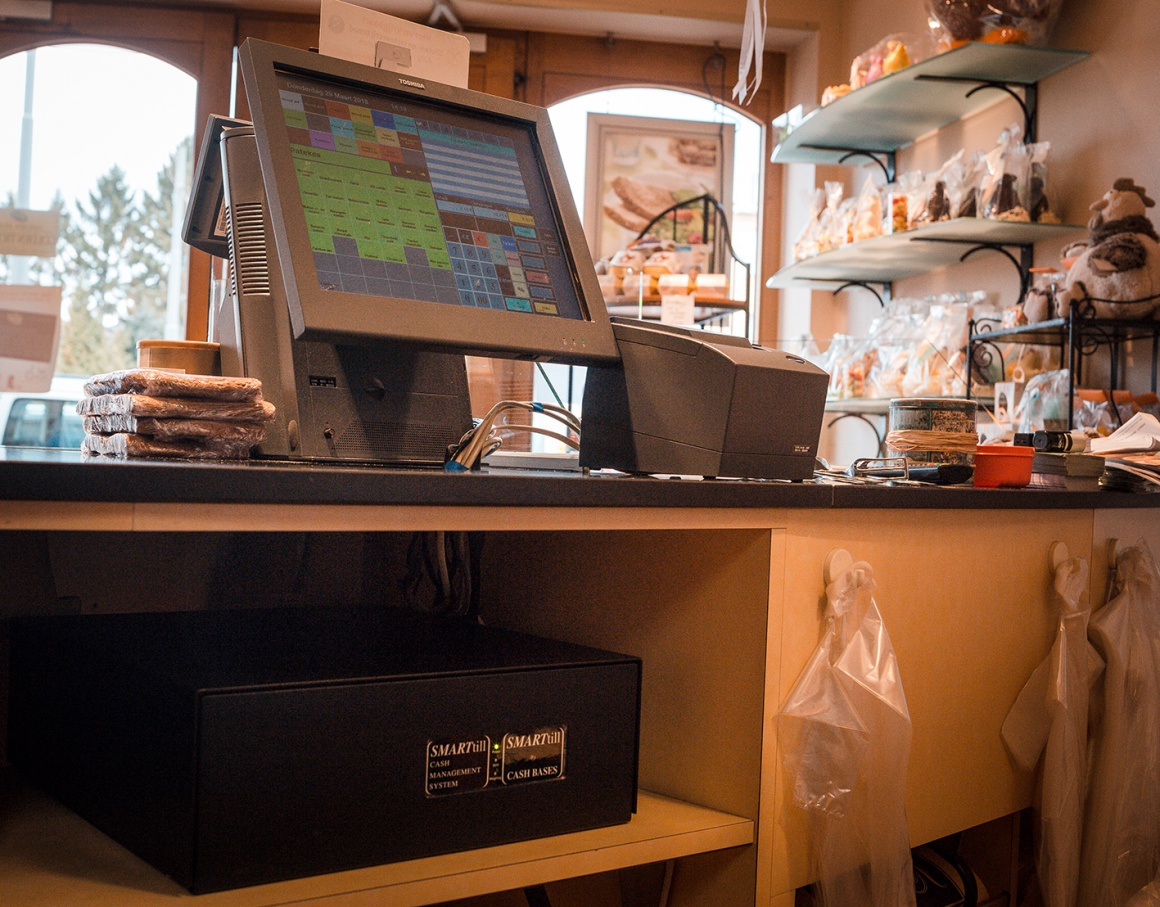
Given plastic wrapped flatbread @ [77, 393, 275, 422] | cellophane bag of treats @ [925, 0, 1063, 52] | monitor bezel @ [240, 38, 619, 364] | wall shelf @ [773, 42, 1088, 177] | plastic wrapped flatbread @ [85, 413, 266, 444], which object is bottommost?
plastic wrapped flatbread @ [85, 413, 266, 444]

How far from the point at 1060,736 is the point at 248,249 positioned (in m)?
1.03

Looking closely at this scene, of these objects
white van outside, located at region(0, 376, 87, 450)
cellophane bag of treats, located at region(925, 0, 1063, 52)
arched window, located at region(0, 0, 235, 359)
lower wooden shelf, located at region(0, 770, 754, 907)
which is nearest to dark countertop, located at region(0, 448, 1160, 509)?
lower wooden shelf, located at region(0, 770, 754, 907)

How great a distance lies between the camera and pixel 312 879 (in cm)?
79

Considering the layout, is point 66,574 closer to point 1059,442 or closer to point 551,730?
point 551,730

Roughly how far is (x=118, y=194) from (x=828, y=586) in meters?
3.39

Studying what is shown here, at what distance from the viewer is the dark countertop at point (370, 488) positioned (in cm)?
63

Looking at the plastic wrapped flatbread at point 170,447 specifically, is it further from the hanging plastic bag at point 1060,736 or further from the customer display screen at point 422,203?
the hanging plastic bag at point 1060,736

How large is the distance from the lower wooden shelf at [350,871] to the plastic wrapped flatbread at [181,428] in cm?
32

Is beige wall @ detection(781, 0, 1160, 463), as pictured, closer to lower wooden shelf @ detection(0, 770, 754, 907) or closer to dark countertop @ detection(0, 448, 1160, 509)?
dark countertop @ detection(0, 448, 1160, 509)

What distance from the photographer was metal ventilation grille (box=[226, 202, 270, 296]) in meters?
1.08

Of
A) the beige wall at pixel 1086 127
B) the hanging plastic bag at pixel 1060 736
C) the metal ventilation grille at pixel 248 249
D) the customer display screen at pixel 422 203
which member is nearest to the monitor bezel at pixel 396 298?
the customer display screen at pixel 422 203

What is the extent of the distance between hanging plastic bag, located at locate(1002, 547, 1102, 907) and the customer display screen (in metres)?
0.69

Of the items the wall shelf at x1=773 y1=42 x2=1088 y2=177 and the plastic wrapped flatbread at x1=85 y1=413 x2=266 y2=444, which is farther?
the wall shelf at x1=773 y1=42 x2=1088 y2=177

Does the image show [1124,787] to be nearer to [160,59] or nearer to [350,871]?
[350,871]
